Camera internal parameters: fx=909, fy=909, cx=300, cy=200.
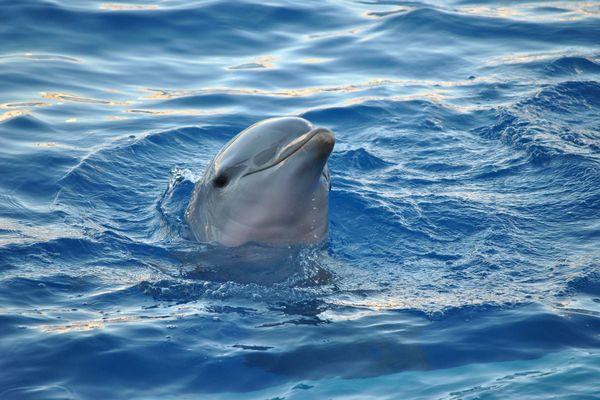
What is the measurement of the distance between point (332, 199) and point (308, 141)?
308 cm

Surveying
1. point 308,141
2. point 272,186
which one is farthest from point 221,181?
point 308,141

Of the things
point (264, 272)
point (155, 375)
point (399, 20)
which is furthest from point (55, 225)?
point (399, 20)

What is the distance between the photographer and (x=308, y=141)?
6070 mm

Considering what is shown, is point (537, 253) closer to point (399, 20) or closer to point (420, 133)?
point (420, 133)

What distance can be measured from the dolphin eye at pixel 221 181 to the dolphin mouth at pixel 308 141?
522mm

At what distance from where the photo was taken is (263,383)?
5.52 meters

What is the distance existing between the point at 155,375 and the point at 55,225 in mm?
2933

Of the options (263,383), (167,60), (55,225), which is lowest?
(263,383)

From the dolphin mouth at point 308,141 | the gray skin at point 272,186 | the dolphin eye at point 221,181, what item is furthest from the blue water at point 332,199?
the dolphin mouth at point 308,141

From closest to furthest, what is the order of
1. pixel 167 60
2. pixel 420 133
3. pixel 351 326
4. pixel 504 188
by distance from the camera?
pixel 351 326 → pixel 504 188 → pixel 420 133 → pixel 167 60

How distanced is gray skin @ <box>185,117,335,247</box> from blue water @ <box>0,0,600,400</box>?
0.33 metres

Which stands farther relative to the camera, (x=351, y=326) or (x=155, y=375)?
(x=351, y=326)

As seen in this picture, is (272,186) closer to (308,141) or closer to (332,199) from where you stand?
(308,141)

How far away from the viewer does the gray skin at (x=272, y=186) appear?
6.23m
